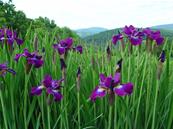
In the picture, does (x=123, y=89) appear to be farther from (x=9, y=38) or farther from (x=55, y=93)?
(x=9, y=38)

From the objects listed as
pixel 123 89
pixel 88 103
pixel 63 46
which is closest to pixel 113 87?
pixel 123 89

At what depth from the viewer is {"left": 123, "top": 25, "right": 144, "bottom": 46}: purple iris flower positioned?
2.30 meters

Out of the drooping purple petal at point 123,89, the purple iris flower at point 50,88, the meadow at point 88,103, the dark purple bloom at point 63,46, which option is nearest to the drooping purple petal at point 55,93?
the purple iris flower at point 50,88

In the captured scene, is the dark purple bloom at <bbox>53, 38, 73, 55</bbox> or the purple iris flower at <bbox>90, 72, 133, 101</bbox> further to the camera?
the dark purple bloom at <bbox>53, 38, 73, 55</bbox>

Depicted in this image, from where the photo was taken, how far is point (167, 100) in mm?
2250

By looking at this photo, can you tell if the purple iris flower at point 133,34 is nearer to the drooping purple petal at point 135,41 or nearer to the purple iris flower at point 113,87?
the drooping purple petal at point 135,41

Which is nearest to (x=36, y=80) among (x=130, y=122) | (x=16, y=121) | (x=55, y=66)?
(x=55, y=66)

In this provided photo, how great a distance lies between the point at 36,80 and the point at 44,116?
0.93 ft

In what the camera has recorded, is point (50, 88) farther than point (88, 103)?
No

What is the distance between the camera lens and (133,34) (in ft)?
7.75

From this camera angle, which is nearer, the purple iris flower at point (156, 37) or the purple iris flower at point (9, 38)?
the purple iris flower at point (156, 37)

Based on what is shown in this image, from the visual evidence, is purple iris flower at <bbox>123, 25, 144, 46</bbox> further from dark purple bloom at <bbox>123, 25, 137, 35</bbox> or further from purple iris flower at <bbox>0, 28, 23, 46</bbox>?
purple iris flower at <bbox>0, 28, 23, 46</bbox>

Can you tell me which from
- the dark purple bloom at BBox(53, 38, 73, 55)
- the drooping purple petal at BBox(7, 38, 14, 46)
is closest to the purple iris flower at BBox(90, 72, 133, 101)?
the dark purple bloom at BBox(53, 38, 73, 55)

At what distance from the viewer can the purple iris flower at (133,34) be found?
230 centimetres
